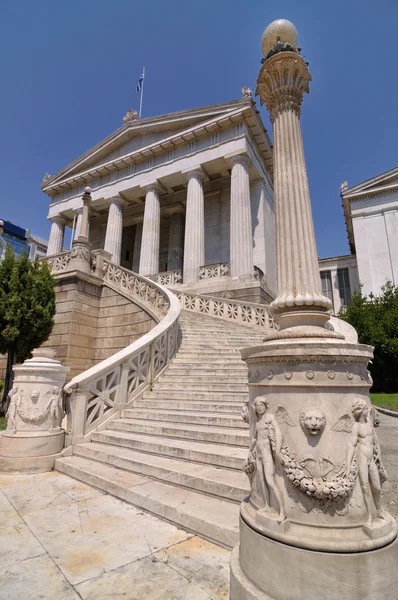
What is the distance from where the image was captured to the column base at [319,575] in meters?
1.94

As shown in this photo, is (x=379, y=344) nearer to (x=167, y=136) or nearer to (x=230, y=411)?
(x=230, y=411)

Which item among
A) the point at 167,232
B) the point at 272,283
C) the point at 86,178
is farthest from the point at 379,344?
the point at 86,178

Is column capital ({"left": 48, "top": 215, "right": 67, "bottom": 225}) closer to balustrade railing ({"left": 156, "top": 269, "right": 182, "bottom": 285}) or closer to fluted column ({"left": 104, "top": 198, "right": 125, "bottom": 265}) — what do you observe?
fluted column ({"left": 104, "top": 198, "right": 125, "bottom": 265})

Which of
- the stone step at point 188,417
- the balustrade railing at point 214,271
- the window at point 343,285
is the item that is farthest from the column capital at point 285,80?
the window at point 343,285

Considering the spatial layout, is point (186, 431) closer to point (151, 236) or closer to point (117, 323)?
point (117, 323)

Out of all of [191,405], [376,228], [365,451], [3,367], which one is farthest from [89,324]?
[376,228]

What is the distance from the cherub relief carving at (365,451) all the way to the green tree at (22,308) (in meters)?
10.6

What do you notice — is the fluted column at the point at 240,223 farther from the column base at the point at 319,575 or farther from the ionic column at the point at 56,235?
the column base at the point at 319,575

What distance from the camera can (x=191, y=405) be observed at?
6938 millimetres

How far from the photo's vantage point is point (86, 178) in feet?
96.0

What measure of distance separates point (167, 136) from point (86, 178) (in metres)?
8.56

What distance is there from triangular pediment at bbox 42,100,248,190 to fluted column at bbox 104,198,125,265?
4.25m

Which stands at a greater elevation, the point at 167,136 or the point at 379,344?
the point at 167,136

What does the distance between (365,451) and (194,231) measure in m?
20.4
